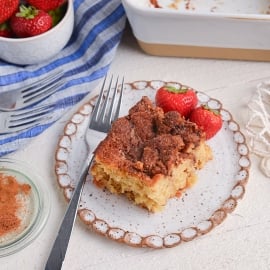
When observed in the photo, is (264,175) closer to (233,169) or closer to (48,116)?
(233,169)

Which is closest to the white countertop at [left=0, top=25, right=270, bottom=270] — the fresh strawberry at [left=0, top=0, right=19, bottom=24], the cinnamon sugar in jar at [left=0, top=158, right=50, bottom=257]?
the cinnamon sugar in jar at [left=0, top=158, right=50, bottom=257]

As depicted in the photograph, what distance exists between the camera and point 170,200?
1346 millimetres

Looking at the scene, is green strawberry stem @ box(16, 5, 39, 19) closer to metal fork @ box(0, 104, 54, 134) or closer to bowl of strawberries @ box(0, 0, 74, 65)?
bowl of strawberries @ box(0, 0, 74, 65)

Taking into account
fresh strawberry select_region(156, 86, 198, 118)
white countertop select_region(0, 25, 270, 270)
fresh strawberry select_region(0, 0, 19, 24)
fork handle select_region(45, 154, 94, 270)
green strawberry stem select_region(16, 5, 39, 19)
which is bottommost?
white countertop select_region(0, 25, 270, 270)

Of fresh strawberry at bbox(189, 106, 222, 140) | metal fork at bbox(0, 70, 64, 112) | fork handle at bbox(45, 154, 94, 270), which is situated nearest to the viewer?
fork handle at bbox(45, 154, 94, 270)

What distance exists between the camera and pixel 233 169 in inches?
54.9

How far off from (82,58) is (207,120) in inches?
18.4

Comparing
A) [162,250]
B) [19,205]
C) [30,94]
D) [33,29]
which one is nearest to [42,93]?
[30,94]

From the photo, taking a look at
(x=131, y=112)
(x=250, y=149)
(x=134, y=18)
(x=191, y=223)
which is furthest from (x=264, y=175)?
(x=134, y=18)

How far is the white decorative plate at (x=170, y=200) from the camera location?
128 cm

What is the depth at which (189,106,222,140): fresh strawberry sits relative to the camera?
4.65ft

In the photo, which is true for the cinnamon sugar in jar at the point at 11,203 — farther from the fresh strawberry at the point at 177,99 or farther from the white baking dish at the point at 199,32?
the white baking dish at the point at 199,32

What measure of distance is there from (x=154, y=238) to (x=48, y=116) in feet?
1.53

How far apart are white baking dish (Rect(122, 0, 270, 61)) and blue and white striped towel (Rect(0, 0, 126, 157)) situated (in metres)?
0.11
